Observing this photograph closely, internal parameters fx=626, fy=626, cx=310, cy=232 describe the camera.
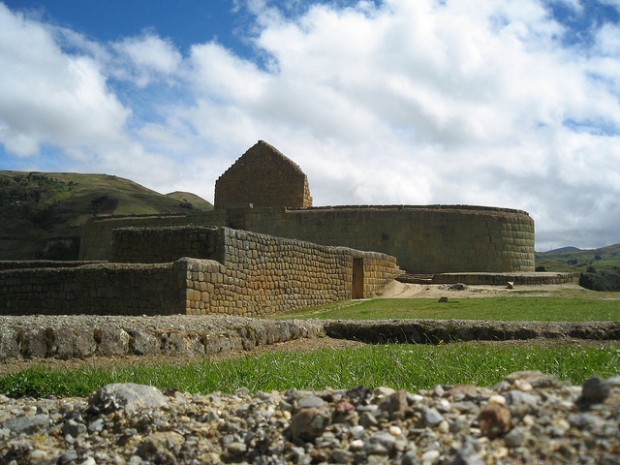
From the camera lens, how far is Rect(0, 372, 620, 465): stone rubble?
271 cm

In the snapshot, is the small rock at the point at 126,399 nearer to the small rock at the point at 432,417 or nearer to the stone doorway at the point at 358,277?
the small rock at the point at 432,417

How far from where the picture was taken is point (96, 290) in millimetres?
11977

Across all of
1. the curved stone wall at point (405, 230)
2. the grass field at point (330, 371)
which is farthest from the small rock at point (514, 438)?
the curved stone wall at point (405, 230)

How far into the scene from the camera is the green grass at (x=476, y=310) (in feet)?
38.7

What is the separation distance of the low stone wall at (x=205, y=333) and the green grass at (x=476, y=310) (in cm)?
210

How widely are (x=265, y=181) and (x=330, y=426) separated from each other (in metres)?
29.1

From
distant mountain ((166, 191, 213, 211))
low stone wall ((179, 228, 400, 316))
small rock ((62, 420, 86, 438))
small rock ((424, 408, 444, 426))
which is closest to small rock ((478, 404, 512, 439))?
small rock ((424, 408, 444, 426))

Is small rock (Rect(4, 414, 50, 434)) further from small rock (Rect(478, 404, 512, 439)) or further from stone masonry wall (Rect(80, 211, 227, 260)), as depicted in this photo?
stone masonry wall (Rect(80, 211, 227, 260))

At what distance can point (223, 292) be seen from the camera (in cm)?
1278

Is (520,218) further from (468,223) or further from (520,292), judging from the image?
(520,292)

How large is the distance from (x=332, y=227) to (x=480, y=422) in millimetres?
26107

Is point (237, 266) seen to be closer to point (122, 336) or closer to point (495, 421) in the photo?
point (122, 336)

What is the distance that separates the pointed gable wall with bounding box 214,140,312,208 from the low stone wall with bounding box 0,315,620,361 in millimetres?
21910

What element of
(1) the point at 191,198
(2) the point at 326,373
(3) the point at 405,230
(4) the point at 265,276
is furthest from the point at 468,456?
(1) the point at 191,198
